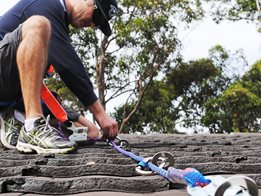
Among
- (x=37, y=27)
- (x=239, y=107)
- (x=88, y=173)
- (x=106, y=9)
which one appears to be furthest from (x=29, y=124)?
(x=239, y=107)

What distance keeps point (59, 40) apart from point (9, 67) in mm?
293

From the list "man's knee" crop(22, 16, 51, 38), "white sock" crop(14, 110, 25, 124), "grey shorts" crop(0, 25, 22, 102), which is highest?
"man's knee" crop(22, 16, 51, 38)

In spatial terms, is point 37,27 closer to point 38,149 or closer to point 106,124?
point 38,149

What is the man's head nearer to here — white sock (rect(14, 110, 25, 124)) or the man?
the man

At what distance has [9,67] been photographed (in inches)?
102

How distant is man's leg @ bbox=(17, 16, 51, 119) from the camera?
228cm

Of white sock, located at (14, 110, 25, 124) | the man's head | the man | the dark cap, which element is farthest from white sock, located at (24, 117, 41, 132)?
the dark cap

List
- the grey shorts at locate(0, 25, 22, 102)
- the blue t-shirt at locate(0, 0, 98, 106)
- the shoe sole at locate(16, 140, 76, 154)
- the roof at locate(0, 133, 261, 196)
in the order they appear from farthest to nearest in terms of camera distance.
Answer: the blue t-shirt at locate(0, 0, 98, 106), the grey shorts at locate(0, 25, 22, 102), the shoe sole at locate(16, 140, 76, 154), the roof at locate(0, 133, 261, 196)

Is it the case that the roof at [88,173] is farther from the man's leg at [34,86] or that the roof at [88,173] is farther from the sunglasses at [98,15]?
the sunglasses at [98,15]

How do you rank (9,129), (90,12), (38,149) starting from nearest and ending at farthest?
(38,149) < (9,129) < (90,12)

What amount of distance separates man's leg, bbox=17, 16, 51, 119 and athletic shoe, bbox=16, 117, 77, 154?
77mm

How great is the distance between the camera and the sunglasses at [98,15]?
113 inches

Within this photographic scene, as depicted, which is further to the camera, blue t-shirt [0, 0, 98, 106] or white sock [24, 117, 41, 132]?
blue t-shirt [0, 0, 98, 106]

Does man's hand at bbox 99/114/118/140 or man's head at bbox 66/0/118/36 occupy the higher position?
man's head at bbox 66/0/118/36
